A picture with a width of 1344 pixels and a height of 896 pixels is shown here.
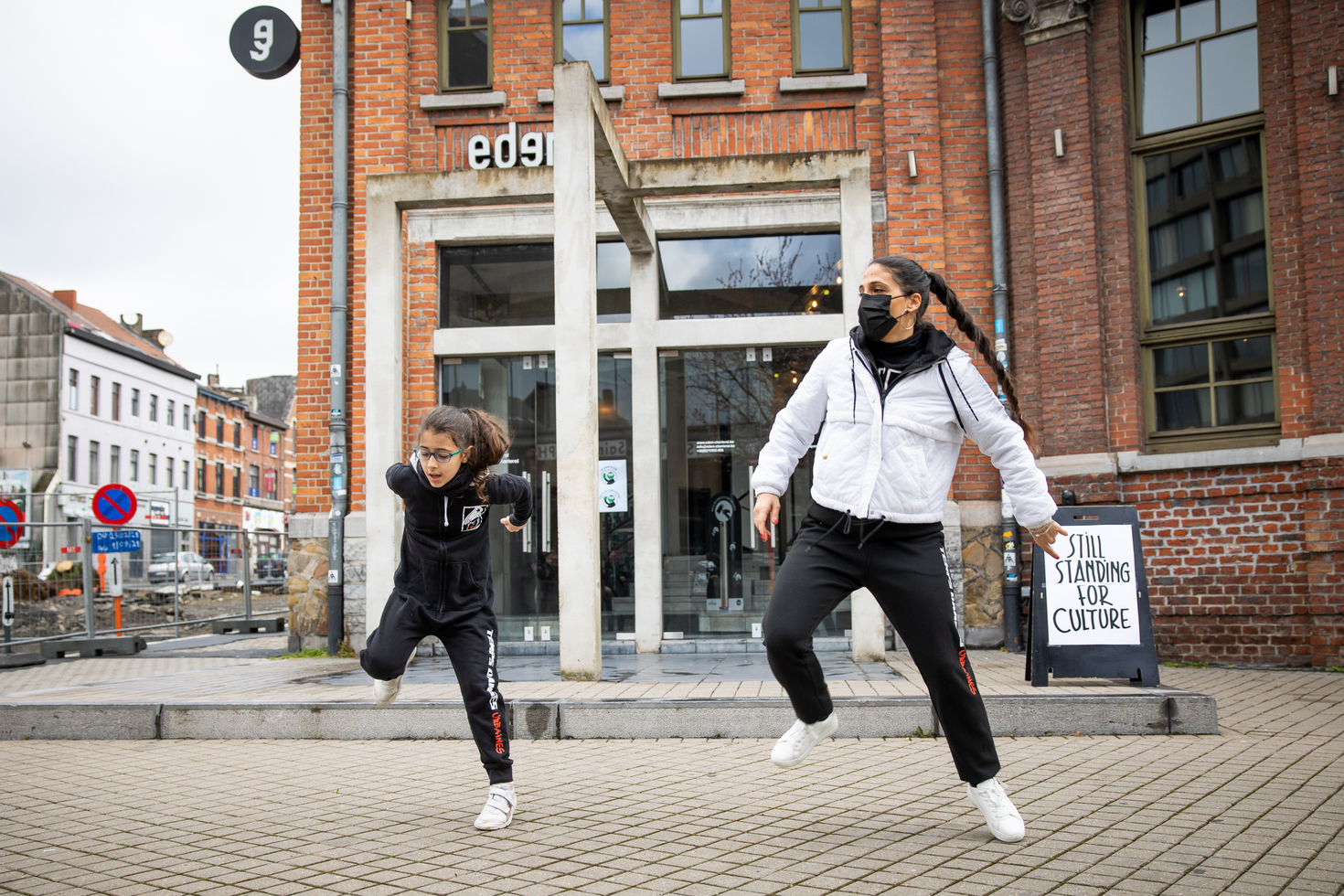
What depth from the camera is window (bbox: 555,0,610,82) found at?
35.8ft

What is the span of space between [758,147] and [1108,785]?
747cm

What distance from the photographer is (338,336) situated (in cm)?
1071

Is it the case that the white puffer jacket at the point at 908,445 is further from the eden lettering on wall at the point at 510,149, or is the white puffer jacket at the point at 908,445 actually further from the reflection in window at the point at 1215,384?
the eden lettering on wall at the point at 510,149

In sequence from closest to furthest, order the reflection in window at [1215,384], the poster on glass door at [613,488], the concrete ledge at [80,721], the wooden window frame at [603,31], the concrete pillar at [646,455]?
the concrete ledge at [80,721] → the reflection in window at [1215,384] → the concrete pillar at [646,455] → the poster on glass door at [613,488] → the wooden window frame at [603,31]

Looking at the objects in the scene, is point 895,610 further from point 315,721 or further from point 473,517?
point 315,721

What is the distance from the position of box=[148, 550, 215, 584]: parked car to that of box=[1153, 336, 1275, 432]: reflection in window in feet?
42.8

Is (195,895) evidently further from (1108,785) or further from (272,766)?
(1108,785)

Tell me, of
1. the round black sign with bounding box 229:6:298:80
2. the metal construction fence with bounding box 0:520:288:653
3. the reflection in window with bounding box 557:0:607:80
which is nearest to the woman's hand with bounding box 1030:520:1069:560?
the reflection in window with bounding box 557:0:607:80

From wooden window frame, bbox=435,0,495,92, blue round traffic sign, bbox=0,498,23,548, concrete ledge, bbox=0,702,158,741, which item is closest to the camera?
concrete ledge, bbox=0,702,158,741

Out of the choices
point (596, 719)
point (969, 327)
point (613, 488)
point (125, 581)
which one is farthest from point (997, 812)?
point (125, 581)

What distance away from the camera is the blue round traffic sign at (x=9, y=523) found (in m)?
12.4

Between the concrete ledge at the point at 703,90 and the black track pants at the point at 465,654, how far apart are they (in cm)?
743

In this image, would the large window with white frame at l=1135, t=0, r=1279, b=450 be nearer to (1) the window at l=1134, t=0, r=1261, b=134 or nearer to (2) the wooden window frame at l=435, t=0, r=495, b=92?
(1) the window at l=1134, t=0, r=1261, b=134

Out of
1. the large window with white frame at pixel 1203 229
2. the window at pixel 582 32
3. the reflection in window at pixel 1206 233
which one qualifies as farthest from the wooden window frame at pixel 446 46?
the reflection in window at pixel 1206 233
